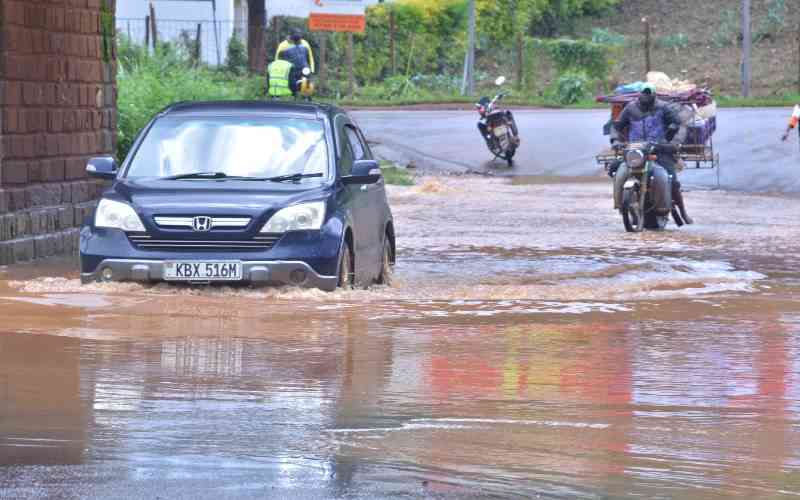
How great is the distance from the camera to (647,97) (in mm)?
21141

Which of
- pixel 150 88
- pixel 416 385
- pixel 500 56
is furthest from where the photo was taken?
pixel 500 56

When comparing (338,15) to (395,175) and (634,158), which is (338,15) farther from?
(634,158)

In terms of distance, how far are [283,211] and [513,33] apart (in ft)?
178

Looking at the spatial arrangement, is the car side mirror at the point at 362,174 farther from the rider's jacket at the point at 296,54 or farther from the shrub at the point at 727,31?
the shrub at the point at 727,31

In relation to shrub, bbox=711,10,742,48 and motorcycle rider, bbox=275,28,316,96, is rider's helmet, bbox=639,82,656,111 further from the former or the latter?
shrub, bbox=711,10,742,48

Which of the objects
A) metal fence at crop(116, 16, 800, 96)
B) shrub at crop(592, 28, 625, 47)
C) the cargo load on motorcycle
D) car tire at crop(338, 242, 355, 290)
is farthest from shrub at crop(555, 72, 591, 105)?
car tire at crop(338, 242, 355, 290)

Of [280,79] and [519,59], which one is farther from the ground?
[519,59]

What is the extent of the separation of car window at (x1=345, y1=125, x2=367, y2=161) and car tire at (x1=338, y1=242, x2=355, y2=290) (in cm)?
A: 152

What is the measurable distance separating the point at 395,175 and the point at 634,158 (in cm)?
1100

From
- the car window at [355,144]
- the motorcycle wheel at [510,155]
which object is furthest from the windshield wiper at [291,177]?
the motorcycle wheel at [510,155]

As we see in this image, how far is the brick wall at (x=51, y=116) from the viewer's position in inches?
650

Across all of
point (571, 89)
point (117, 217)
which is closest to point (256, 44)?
point (571, 89)

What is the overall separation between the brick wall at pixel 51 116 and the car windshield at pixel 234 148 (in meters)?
2.90

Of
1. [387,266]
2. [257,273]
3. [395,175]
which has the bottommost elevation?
[395,175]
